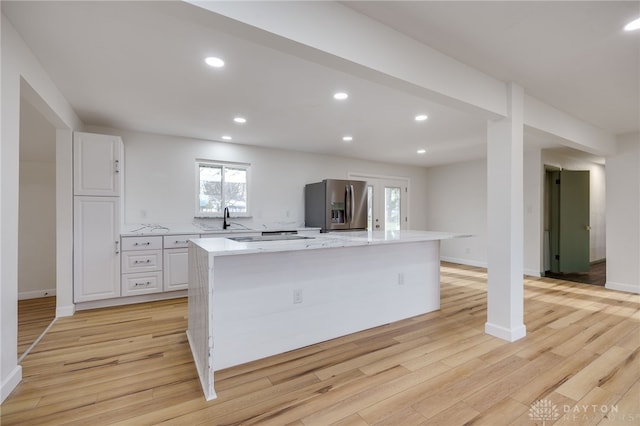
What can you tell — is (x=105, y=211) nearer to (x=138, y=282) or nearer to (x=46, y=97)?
(x=138, y=282)

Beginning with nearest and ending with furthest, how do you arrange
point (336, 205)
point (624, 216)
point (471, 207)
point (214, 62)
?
point (214, 62)
point (624, 216)
point (336, 205)
point (471, 207)

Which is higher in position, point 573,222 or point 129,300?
point 573,222

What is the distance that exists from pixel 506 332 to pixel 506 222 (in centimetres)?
A: 97

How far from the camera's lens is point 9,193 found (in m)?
1.79

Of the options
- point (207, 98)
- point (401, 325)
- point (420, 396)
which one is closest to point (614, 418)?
point (420, 396)

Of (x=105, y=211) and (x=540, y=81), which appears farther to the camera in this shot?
(x=105, y=211)

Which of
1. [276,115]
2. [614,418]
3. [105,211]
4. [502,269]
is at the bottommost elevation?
[614,418]

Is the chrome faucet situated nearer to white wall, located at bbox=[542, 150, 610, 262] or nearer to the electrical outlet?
the electrical outlet

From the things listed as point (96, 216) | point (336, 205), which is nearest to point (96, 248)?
point (96, 216)

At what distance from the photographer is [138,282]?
12.1ft

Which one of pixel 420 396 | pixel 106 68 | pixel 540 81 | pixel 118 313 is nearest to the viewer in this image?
pixel 420 396

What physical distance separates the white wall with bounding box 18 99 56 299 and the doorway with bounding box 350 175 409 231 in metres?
4.98

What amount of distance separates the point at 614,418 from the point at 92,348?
3629mm

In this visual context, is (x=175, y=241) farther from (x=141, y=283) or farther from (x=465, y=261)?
(x=465, y=261)
